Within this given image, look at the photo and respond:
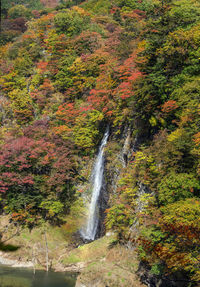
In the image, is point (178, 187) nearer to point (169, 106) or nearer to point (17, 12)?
point (169, 106)

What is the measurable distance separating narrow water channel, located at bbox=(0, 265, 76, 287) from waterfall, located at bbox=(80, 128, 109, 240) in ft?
16.4

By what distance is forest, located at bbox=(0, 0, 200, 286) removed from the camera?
42.1 ft

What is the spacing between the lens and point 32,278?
17.4 m

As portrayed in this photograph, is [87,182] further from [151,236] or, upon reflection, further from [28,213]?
[151,236]

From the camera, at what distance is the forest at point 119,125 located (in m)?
12.8

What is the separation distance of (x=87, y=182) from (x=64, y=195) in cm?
271

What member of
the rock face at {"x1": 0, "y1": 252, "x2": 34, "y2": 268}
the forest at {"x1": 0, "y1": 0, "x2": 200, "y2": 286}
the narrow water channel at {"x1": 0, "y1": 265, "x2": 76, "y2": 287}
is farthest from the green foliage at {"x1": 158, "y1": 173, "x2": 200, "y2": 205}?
the rock face at {"x1": 0, "y1": 252, "x2": 34, "y2": 268}

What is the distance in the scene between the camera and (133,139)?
2019 cm

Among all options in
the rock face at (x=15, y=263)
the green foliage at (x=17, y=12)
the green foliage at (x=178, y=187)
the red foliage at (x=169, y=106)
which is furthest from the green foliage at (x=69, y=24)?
the green foliage at (x=17, y=12)

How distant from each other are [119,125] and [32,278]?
1364cm

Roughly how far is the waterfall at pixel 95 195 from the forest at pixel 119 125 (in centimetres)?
111

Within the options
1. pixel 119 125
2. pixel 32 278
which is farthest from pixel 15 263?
pixel 119 125

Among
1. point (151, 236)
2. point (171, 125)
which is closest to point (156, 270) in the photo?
point (151, 236)

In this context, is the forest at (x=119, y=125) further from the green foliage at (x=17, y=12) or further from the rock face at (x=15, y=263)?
the green foliage at (x=17, y=12)
